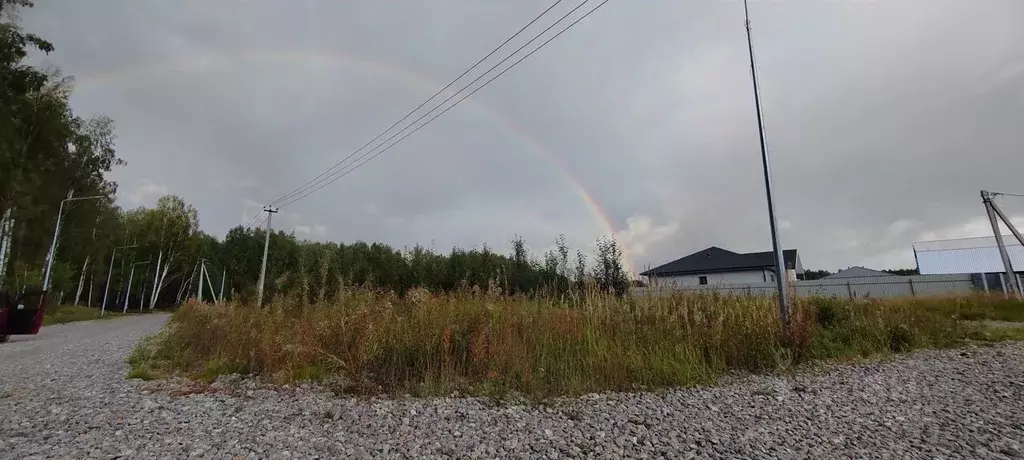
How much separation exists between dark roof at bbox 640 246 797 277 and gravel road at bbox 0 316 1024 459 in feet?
90.2

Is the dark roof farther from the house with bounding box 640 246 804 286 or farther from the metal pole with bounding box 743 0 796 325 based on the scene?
the metal pole with bounding box 743 0 796 325

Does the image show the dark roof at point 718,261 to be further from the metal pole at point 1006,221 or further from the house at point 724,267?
the metal pole at point 1006,221

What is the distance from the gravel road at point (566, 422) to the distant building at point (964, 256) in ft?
126

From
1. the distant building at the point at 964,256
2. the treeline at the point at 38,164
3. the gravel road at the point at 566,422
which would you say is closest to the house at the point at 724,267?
the distant building at the point at 964,256

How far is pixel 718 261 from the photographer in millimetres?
33500

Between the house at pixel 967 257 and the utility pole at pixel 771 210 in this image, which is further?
the house at pixel 967 257

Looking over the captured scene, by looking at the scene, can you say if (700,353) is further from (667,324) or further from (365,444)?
(365,444)

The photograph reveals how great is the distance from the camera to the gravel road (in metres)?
2.89

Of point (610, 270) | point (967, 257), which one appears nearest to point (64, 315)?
point (610, 270)

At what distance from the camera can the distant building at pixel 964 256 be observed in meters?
31.9

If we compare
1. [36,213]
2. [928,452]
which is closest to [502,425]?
[928,452]

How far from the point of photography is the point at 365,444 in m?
3.04

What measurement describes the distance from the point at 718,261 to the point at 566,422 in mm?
33615

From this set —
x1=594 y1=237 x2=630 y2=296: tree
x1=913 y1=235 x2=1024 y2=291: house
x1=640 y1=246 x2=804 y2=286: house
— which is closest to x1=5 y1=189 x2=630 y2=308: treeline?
x1=594 y1=237 x2=630 y2=296: tree
